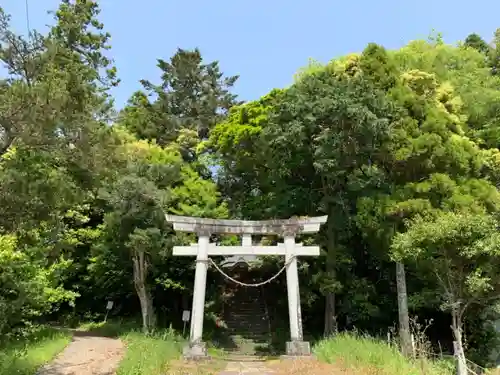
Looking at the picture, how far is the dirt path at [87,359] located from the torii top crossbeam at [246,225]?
11.8ft

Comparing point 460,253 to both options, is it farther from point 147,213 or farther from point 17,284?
point 17,284

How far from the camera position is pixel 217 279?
1764cm

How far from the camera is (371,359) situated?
326 inches

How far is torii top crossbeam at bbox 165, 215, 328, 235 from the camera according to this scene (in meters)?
11.7

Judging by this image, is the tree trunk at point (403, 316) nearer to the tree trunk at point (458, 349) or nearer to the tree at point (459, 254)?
the tree trunk at point (458, 349)

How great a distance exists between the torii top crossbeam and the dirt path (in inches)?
141

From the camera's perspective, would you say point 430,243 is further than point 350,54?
No

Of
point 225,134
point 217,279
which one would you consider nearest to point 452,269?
point 217,279

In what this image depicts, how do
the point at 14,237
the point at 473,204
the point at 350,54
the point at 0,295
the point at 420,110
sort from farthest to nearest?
the point at 350,54 < the point at 420,110 < the point at 473,204 < the point at 0,295 < the point at 14,237

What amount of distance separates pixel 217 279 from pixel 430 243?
10.2 m

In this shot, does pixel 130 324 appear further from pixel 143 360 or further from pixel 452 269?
pixel 452 269

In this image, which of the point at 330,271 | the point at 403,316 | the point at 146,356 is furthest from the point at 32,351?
the point at 403,316

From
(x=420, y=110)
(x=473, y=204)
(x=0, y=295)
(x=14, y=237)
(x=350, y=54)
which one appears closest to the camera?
(x=14, y=237)

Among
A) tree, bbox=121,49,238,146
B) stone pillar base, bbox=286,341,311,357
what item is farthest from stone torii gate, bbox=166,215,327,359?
tree, bbox=121,49,238,146
